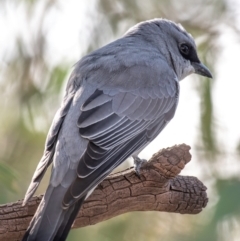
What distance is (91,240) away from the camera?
7.95m

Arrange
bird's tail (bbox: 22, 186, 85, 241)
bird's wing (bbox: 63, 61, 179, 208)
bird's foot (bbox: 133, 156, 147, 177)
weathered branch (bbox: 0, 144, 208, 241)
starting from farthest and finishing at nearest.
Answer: bird's foot (bbox: 133, 156, 147, 177) → weathered branch (bbox: 0, 144, 208, 241) → bird's wing (bbox: 63, 61, 179, 208) → bird's tail (bbox: 22, 186, 85, 241)

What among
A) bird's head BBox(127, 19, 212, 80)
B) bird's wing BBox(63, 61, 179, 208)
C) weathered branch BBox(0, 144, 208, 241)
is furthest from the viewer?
bird's head BBox(127, 19, 212, 80)

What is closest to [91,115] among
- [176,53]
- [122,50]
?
[122,50]

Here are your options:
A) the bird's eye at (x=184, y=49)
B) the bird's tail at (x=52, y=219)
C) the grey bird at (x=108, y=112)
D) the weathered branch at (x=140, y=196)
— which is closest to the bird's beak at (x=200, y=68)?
the grey bird at (x=108, y=112)

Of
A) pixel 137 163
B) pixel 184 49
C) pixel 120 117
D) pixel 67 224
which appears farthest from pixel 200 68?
pixel 67 224

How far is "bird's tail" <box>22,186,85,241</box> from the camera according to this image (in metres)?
5.50

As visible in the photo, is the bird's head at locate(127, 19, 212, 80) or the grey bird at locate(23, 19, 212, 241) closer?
the grey bird at locate(23, 19, 212, 241)

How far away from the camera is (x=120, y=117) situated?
20.8 ft

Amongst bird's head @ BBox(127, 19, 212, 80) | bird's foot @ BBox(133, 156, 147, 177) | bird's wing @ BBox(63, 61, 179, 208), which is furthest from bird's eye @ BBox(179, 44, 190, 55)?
bird's foot @ BBox(133, 156, 147, 177)

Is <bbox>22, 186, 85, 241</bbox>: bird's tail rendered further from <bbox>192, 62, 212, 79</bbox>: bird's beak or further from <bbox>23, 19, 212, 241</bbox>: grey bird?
<bbox>192, 62, 212, 79</bbox>: bird's beak

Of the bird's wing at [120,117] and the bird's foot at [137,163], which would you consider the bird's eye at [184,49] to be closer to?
the bird's wing at [120,117]

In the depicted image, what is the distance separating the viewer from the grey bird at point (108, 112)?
18.5ft

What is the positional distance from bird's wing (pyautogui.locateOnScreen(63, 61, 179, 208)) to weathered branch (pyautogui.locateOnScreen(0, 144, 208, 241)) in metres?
0.22

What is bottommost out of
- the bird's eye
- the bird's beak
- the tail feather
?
the bird's beak
